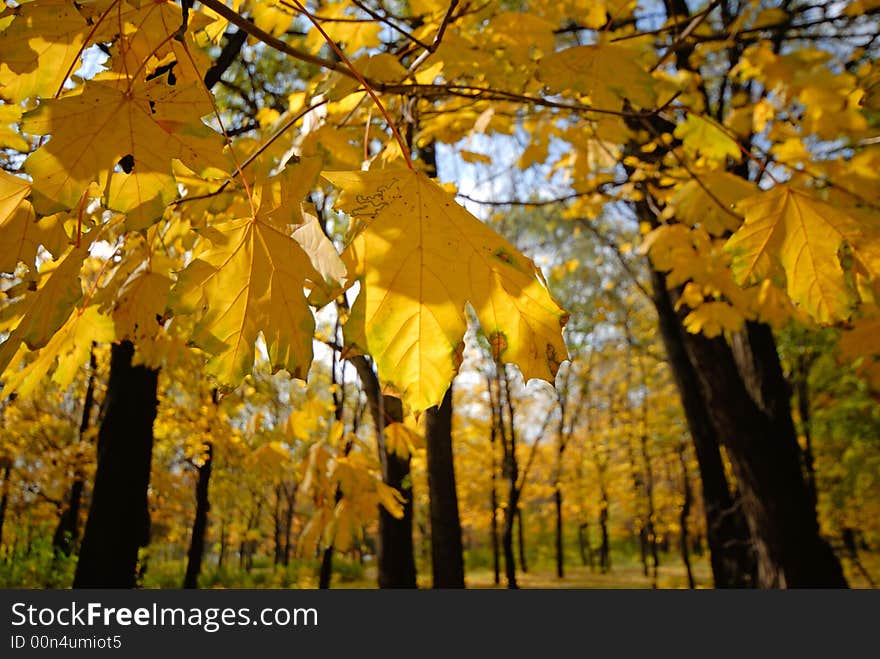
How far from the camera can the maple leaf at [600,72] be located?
140 cm

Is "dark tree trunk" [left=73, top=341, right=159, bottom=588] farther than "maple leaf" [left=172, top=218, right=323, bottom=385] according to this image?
Yes

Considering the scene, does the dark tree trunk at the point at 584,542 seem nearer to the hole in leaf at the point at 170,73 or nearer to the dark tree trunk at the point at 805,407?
the dark tree trunk at the point at 805,407

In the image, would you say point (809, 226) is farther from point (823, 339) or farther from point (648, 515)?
point (648, 515)

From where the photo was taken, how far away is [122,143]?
0.79m

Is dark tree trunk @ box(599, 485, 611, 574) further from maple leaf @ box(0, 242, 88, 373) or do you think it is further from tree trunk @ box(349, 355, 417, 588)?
maple leaf @ box(0, 242, 88, 373)

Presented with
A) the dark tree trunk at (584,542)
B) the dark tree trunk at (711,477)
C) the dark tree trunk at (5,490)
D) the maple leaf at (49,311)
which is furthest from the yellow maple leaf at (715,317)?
the dark tree trunk at (584,542)

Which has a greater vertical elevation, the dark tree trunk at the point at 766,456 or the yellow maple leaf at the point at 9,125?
the yellow maple leaf at the point at 9,125

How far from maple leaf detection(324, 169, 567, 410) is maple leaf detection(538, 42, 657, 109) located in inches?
32.5

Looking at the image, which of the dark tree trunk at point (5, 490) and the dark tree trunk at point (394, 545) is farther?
the dark tree trunk at point (5, 490)

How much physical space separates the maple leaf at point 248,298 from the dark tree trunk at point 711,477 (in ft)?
12.6

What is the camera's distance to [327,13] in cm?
178

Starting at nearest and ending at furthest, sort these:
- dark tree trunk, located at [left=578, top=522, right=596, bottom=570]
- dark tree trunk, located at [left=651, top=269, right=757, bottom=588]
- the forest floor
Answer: dark tree trunk, located at [left=651, top=269, right=757, bottom=588] < the forest floor < dark tree trunk, located at [left=578, top=522, right=596, bottom=570]

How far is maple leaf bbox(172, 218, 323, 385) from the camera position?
83cm

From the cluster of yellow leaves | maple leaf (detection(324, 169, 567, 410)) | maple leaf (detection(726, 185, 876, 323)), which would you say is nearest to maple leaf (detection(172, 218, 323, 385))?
the cluster of yellow leaves
